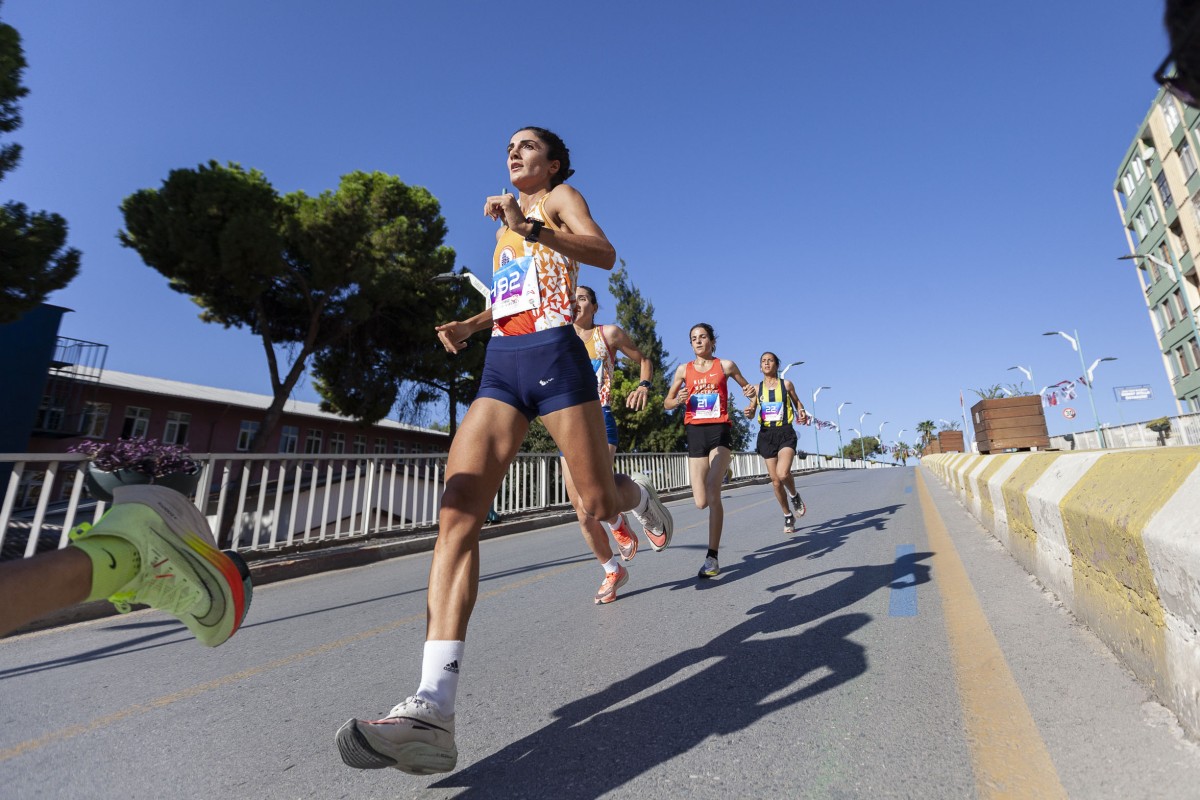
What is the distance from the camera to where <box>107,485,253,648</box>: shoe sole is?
5.70ft

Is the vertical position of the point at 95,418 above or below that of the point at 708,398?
above

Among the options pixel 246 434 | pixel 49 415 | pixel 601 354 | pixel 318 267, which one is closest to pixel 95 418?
pixel 49 415

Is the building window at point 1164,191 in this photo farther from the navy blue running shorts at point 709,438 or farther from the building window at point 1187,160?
the navy blue running shorts at point 709,438

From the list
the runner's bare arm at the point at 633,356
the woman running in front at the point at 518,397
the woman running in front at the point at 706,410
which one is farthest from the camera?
the woman running in front at the point at 706,410

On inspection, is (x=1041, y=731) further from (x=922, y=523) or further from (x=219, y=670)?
(x=922, y=523)

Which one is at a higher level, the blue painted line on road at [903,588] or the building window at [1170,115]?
the building window at [1170,115]

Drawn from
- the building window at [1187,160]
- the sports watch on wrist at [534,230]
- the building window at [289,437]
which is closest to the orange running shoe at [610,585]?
the sports watch on wrist at [534,230]

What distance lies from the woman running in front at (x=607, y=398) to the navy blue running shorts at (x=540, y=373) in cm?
172

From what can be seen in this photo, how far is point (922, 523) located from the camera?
740cm

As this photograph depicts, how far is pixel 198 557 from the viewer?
5.79ft

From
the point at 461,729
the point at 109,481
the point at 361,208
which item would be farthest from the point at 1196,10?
the point at 361,208

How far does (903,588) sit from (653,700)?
7.75 ft

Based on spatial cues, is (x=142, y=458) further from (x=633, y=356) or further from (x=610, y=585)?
(x=633, y=356)

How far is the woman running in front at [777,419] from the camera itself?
24.9ft
